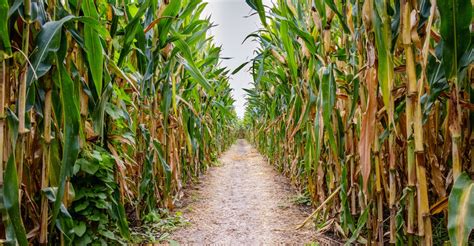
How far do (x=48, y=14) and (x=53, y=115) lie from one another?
31cm

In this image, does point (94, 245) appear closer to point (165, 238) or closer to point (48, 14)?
point (165, 238)

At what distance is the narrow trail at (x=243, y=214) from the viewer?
1.73 m

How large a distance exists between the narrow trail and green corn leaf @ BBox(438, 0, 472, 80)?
120cm

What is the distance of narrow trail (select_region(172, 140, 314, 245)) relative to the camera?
173 cm

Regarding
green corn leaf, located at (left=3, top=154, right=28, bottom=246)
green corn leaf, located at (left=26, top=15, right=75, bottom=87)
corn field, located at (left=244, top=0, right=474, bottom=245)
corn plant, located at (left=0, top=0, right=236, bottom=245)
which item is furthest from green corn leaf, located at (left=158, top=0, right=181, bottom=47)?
green corn leaf, located at (left=3, top=154, right=28, bottom=246)

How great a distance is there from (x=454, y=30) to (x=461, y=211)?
1.27 feet

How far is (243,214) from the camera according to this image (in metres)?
2.18

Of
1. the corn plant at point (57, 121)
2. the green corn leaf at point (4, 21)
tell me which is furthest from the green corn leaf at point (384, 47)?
the green corn leaf at point (4, 21)

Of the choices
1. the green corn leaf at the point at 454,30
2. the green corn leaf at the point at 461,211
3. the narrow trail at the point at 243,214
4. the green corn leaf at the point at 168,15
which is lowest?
the narrow trail at the point at 243,214

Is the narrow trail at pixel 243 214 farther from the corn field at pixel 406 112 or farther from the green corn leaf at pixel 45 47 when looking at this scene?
the green corn leaf at pixel 45 47

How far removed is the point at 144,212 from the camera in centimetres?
191

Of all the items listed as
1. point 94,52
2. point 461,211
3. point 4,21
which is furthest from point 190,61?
point 461,211

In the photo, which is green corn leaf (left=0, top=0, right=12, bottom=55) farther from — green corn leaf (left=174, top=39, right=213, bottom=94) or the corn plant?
green corn leaf (left=174, top=39, right=213, bottom=94)

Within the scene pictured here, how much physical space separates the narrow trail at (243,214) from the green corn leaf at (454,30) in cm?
120
